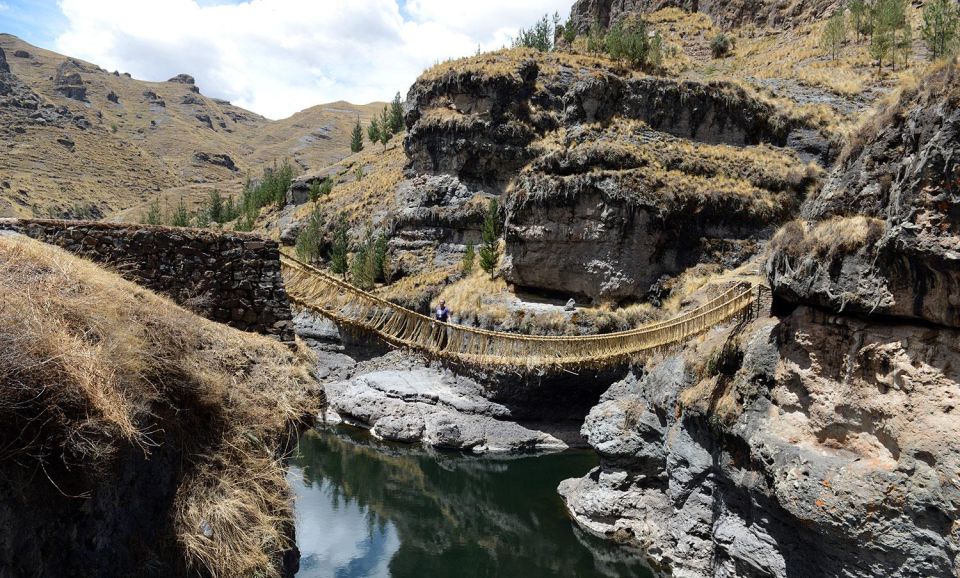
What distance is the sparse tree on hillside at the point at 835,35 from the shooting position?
32312 mm

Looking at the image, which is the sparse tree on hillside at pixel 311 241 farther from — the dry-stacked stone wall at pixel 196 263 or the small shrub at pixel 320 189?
the dry-stacked stone wall at pixel 196 263

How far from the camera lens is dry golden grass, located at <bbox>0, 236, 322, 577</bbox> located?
329cm

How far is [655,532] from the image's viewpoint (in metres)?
12.1

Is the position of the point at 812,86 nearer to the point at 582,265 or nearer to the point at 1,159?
the point at 582,265

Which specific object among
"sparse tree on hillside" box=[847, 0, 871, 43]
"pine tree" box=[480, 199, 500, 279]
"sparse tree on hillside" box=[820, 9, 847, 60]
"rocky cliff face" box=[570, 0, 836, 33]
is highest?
"rocky cliff face" box=[570, 0, 836, 33]

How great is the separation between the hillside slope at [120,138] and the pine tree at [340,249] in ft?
115

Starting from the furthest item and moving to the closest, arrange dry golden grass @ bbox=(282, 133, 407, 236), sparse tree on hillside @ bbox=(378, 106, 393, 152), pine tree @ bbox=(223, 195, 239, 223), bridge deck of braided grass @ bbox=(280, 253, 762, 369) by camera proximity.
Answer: pine tree @ bbox=(223, 195, 239, 223)
sparse tree on hillside @ bbox=(378, 106, 393, 152)
dry golden grass @ bbox=(282, 133, 407, 236)
bridge deck of braided grass @ bbox=(280, 253, 762, 369)

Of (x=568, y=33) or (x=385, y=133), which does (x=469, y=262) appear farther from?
(x=385, y=133)

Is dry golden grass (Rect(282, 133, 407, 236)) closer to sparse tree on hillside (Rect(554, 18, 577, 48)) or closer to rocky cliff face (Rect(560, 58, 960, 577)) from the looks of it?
sparse tree on hillside (Rect(554, 18, 577, 48))

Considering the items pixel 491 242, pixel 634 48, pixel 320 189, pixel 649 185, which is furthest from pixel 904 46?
pixel 320 189

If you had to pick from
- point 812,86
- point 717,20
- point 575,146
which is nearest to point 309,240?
point 575,146

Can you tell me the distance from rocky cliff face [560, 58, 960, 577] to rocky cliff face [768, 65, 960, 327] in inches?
0.7

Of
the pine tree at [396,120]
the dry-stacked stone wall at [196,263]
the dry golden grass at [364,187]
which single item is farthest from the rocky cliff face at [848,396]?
the pine tree at [396,120]

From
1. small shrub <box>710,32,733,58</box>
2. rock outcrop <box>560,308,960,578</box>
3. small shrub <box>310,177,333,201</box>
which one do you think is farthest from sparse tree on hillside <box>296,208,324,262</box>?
small shrub <box>710,32,733,58</box>
